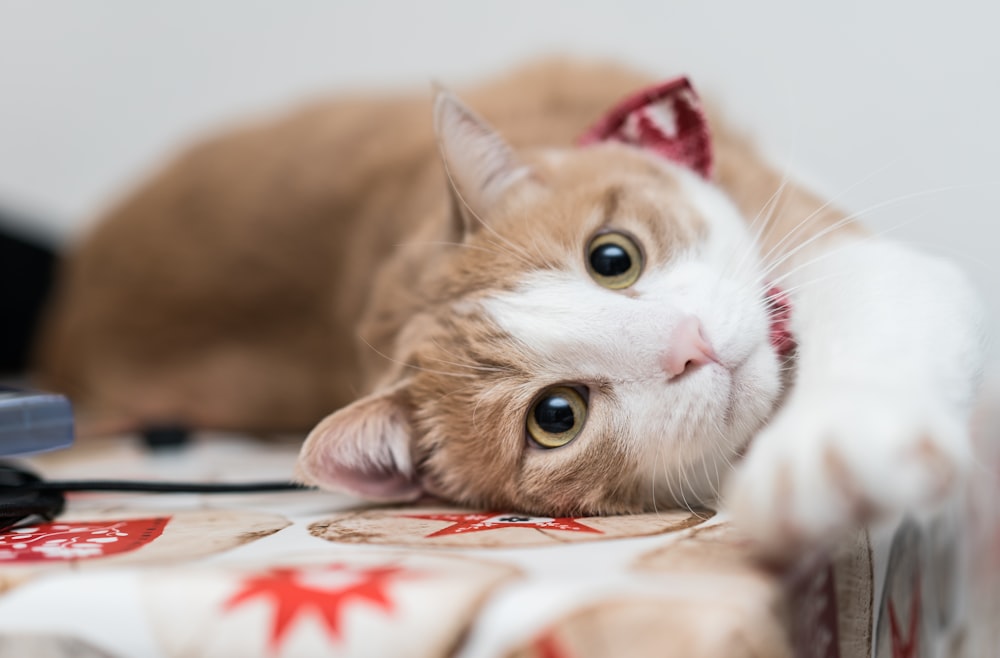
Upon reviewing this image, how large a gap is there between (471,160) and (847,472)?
2.30 feet

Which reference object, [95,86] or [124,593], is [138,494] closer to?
[124,593]

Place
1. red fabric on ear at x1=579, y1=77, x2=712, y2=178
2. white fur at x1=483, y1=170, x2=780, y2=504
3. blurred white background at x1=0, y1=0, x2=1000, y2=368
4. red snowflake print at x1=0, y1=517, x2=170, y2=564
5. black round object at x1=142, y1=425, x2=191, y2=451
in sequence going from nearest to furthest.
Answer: red snowflake print at x1=0, y1=517, x2=170, y2=564 → white fur at x1=483, y1=170, x2=780, y2=504 → red fabric on ear at x1=579, y1=77, x2=712, y2=178 → blurred white background at x1=0, y1=0, x2=1000, y2=368 → black round object at x1=142, y1=425, x2=191, y2=451

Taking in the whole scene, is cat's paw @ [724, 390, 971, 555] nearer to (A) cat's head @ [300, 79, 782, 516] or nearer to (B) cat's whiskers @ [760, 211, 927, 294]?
(A) cat's head @ [300, 79, 782, 516]

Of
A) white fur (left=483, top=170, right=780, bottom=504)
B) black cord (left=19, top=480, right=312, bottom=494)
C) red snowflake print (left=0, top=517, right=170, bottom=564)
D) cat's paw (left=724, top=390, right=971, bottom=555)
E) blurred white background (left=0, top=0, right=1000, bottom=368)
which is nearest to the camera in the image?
cat's paw (left=724, top=390, right=971, bottom=555)

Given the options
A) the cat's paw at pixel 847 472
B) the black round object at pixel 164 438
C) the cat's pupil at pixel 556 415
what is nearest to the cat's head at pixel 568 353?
the cat's pupil at pixel 556 415

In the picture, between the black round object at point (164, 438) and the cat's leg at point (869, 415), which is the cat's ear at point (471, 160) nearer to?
the cat's leg at point (869, 415)

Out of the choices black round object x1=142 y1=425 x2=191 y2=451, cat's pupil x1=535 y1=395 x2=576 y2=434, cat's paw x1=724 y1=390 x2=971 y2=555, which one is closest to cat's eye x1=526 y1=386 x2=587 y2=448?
A: cat's pupil x1=535 y1=395 x2=576 y2=434

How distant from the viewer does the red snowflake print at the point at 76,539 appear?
84cm

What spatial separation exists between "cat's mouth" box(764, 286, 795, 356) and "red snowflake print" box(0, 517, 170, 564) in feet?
2.31

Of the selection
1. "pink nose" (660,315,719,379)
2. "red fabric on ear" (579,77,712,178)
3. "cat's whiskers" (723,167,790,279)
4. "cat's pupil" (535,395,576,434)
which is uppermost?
"red fabric on ear" (579,77,712,178)

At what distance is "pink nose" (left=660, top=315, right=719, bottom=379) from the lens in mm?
935

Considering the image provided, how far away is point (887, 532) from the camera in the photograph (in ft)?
2.87

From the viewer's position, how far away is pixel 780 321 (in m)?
1.06

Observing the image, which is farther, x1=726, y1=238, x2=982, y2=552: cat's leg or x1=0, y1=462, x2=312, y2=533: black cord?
x1=0, y1=462, x2=312, y2=533: black cord
